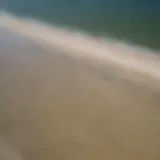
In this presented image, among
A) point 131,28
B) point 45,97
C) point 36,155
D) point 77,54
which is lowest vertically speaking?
point 36,155

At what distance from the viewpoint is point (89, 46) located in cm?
162

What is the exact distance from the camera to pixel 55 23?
1.80 m

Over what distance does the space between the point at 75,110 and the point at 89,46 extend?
55 cm

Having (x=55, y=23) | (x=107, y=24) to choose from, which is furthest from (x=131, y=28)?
(x=55, y=23)

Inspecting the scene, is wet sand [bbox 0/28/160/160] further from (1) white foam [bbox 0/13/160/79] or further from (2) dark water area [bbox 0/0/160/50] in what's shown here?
(2) dark water area [bbox 0/0/160/50]

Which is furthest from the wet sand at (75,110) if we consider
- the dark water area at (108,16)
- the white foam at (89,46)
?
the dark water area at (108,16)

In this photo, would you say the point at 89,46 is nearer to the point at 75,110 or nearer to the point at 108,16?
the point at 108,16

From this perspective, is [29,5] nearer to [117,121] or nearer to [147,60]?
[147,60]

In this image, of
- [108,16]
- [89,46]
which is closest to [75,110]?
[89,46]

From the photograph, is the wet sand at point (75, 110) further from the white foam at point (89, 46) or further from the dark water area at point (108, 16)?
the dark water area at point (108, 16)

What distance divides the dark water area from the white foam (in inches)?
1.7

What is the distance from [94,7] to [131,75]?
545mm

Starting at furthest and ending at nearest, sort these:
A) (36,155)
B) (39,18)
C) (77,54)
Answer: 1. (39,18)
2. (77,54)
3. (36,155)

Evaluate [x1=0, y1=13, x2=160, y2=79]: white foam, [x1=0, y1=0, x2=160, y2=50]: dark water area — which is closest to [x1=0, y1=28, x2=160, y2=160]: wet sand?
[x1=0, y1=13, x2=160, y2=79]: white foam
